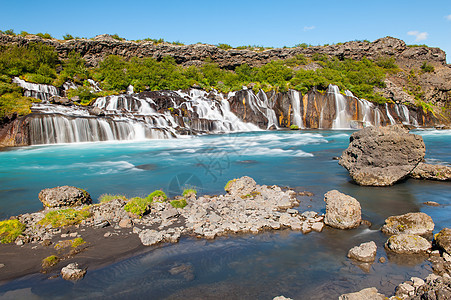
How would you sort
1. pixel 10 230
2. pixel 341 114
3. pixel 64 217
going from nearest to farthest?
pixel 10 230, pixel 64 217, pixel 341 114

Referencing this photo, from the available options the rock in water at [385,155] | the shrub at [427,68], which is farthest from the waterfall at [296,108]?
the shrub at [427,68]

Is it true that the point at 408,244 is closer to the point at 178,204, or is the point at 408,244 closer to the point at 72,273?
the point at 178,204

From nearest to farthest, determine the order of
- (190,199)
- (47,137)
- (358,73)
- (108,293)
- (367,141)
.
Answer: (108,293)
(190,199)
(367,141)
(47,137)
(358,73)

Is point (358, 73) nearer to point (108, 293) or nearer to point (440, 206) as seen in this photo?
point (440, 206)

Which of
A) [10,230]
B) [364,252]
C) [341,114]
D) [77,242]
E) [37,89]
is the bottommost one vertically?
[364,252]

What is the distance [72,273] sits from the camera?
5.00 m

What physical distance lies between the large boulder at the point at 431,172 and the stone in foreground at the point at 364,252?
7653 millimetres

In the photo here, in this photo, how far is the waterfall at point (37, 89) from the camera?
31734 mm

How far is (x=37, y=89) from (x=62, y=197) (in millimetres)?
32115

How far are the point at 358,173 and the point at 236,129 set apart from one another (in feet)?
84.0

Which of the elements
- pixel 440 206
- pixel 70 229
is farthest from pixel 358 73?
pixel 70 229

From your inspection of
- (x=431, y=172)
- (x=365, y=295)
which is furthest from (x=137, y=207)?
(x=431, y=172)

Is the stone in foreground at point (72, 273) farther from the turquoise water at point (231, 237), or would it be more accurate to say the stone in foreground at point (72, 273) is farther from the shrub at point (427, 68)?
the shrub at point (427, 68)

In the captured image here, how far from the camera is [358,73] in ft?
159
